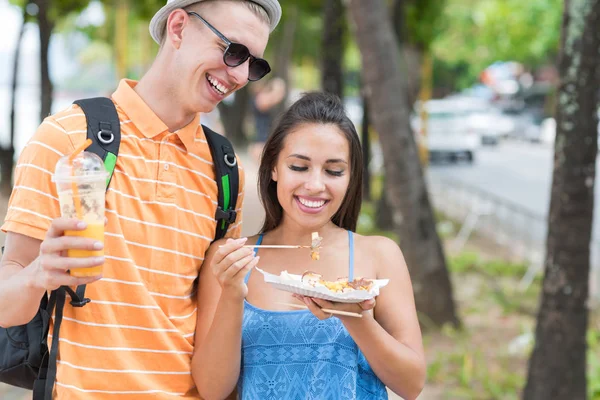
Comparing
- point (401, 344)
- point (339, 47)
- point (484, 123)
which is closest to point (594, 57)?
point (401, 344)

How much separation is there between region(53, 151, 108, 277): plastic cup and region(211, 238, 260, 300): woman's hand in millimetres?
459

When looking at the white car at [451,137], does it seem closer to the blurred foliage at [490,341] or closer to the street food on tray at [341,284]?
the blurred foliage at [490,341]

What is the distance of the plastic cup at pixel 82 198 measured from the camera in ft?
7.08

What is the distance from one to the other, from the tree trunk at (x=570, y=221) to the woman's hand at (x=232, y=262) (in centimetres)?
377

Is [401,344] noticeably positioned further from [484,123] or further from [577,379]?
[484,123]

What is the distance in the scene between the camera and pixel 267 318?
2.83 meters

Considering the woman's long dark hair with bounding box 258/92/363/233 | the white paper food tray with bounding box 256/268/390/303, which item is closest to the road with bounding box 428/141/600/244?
the woman's long dark hair with bounding box 258/92/363/233

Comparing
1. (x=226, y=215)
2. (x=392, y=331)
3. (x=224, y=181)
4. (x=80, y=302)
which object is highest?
(x=224, y=181)

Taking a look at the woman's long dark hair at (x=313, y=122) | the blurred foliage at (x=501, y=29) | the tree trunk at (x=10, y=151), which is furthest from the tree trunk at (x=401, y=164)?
the blurred foliage at (x=501, y=29)

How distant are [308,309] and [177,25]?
110 cm

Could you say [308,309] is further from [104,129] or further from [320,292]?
[104,129]

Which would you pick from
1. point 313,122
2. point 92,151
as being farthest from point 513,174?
point 92,151

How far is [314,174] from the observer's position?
9.53 ft

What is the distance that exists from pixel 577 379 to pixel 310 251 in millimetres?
3663
